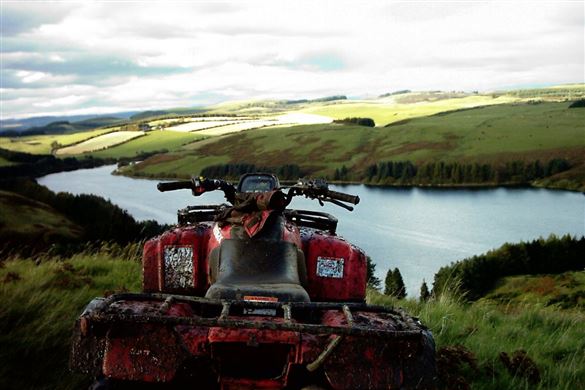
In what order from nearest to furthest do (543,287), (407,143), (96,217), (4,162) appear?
(96,217) < (543,287) < (4,162) < (407,143)

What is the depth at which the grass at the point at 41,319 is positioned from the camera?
484 centimetres

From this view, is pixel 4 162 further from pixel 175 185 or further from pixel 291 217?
pixel 175 185

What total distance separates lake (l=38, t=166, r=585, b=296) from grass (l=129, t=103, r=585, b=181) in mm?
10381

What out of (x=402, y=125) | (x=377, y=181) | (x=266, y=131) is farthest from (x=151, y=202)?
(x=402, y=125)

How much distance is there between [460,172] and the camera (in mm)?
126125

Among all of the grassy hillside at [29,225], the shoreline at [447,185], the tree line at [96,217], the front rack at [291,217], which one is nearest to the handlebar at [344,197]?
the front rack at [291,217]

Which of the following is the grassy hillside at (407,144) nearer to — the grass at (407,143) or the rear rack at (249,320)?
the grass at (407,143)

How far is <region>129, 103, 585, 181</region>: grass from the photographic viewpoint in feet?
394

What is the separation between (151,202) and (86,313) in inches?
3470

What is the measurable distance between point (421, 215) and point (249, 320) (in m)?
96.4

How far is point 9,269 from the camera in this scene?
859 centimetres

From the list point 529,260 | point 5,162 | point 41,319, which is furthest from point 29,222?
point 5,162

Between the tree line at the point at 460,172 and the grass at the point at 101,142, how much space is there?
260 ft

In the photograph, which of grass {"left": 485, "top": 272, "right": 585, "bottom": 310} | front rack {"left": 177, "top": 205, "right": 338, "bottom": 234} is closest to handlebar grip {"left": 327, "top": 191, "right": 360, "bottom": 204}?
front rack {"left": 177, "top": 205, "right": 338, "bottom": 234}
